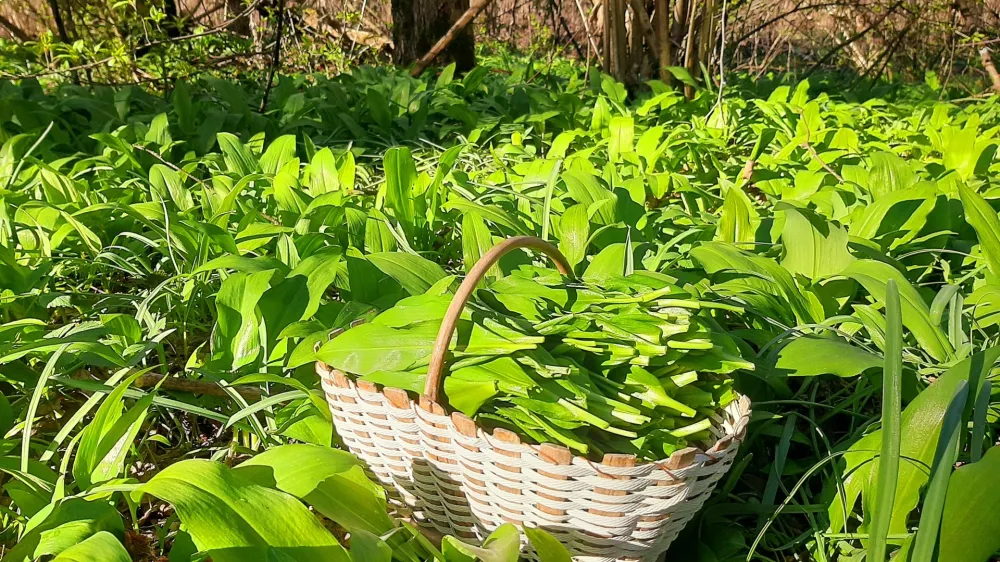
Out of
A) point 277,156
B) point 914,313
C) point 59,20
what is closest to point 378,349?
point 914,313

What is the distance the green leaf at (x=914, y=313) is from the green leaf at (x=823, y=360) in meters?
0.11

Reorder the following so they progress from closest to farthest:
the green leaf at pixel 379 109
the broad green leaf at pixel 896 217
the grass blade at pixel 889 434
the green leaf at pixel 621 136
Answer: the grass blade at pixel 889 434 < the broad green leaf at pixel 896 217 < the green leaf at pixel 621 136 < the green leaf at pixel 379 109

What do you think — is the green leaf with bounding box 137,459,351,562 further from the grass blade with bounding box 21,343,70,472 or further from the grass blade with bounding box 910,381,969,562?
the grass blade with bounding box 910,381,969,562

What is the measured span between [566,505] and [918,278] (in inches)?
45.2

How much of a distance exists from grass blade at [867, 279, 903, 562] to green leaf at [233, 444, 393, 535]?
559 millimetres

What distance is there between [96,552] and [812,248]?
1.28 meters

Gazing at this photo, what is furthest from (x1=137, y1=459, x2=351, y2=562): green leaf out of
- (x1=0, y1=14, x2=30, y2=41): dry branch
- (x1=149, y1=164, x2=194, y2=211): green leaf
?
(x1=0, y1=14, x2=30, y2=41): dry branch

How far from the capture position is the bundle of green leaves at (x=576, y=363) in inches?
33.8

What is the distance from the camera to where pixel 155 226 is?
155 centimetres

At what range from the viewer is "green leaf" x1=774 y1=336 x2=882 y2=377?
100 cm

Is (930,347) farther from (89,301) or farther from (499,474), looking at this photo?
(89,301)

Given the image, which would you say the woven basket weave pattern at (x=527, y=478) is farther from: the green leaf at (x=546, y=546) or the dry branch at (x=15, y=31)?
the dry branch at (x=15, y=31)

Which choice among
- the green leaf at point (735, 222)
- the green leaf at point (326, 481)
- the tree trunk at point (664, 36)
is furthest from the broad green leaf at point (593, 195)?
the tree trunk at point (664, 36)

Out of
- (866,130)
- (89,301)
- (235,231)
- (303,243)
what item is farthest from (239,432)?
(866,130)
